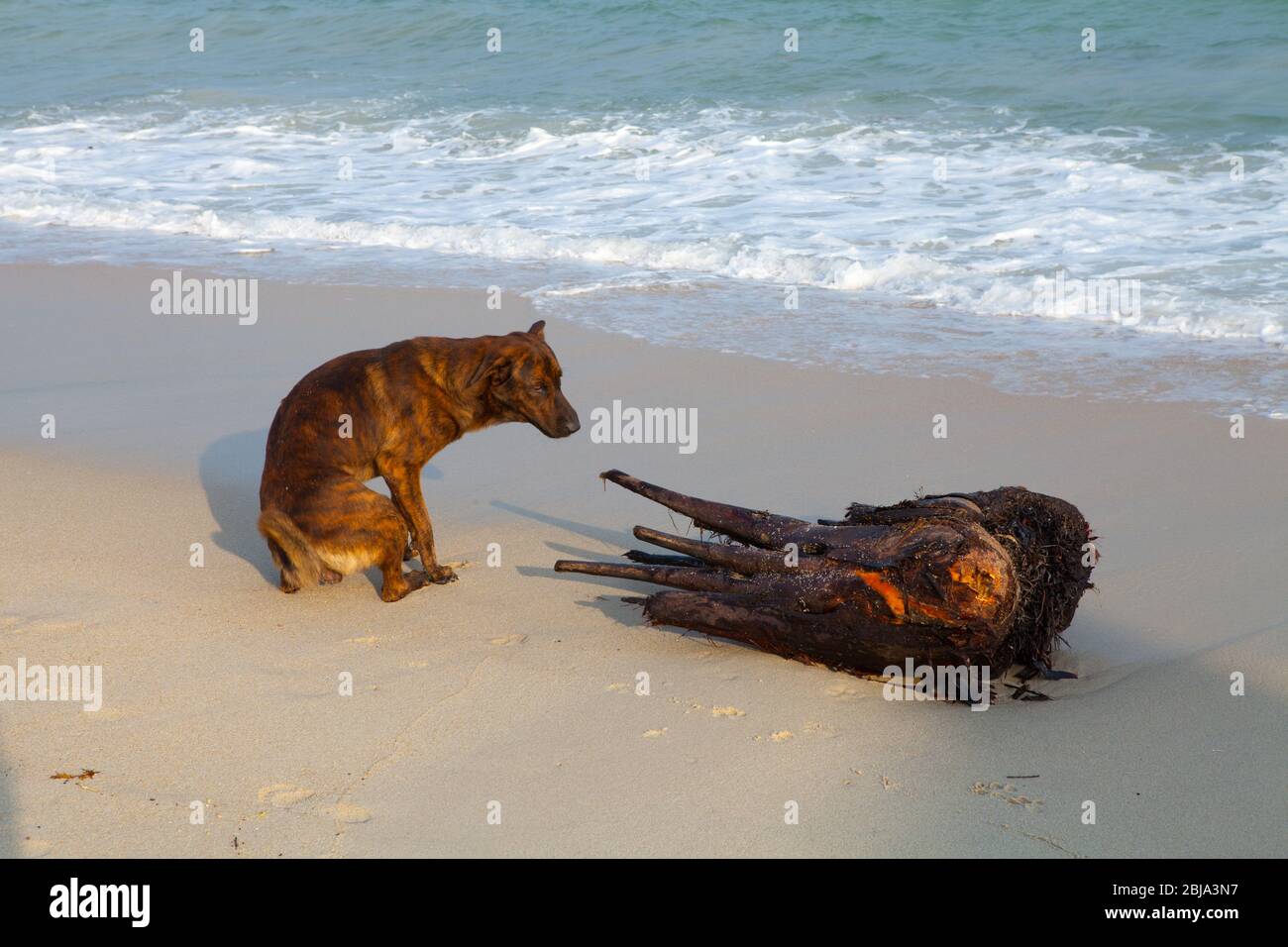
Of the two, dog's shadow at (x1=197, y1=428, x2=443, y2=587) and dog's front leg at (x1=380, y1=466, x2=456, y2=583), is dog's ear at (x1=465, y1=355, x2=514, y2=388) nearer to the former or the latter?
dog's front leg at (x1=380, y1=466, x2=456, y2=583)

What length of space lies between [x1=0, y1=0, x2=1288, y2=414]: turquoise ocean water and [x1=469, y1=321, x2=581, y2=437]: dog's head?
3259 mm

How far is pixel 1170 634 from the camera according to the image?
16.0 feet

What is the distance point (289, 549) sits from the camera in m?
5.36

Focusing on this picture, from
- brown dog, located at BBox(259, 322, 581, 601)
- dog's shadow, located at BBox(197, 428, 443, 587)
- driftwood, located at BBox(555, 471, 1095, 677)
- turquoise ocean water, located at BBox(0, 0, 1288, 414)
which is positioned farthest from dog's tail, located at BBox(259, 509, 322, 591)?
turquoise ocean water, located at BBox(0, 0, 1288, 414)

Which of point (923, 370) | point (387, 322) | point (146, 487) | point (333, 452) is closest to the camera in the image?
point (333, 452)

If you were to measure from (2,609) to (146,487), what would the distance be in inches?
62.4

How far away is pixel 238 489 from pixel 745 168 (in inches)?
359

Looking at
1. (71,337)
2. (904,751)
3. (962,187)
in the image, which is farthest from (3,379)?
(962,187)

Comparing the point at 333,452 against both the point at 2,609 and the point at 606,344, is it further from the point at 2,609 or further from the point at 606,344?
the point at 606,344

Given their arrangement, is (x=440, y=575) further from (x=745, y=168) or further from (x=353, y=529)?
(x=745, y=168)

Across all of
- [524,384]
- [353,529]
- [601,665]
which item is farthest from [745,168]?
[601,665]

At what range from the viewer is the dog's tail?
5328mm

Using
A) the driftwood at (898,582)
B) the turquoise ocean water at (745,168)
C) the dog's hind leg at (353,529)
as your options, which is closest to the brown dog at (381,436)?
the dog's hind leg at (353,529)

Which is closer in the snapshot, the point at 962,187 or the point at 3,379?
the point at 3,379
